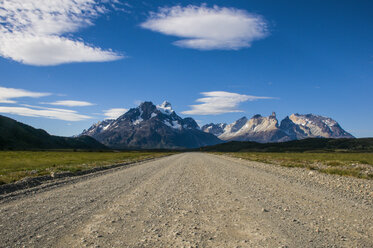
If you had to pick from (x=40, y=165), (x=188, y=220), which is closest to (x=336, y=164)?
(x=188, y=220)

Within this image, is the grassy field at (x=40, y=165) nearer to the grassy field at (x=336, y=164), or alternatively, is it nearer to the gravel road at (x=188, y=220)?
the gravel road at (x=188, y=220)

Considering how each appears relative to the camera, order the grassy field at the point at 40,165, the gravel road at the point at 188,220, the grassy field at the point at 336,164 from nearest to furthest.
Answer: the gravel road at the point at 188,220 < the grassy field at the point at 40,165 < the grassy field at the point at 336,164

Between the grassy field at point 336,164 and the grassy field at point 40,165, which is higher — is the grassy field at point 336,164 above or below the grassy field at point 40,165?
above

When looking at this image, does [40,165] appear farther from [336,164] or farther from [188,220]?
[336,164]

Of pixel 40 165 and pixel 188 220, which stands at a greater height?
pixel 188 220

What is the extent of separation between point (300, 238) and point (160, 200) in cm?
653

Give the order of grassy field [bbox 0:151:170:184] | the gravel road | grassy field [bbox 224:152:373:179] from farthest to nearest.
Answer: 1. grassy field [bbox 224:152:373:179]
2. grassy field [bbox 0:151:170:184]
3. the gravel road

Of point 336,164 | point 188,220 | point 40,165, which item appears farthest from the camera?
point 40,165

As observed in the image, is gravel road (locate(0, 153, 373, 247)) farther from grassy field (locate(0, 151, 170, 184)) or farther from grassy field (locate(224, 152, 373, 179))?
grassy field (locate(224, 152, 373, 179))

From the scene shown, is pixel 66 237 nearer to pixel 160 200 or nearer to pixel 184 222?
pixel 184 222

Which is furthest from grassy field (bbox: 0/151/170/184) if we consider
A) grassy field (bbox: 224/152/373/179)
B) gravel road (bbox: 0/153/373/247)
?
grassy field (bbox: 224/152/373/179)

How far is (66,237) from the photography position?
22.0ft

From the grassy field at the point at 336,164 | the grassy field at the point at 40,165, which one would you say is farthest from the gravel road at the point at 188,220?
the grassy field at the point at 336,164

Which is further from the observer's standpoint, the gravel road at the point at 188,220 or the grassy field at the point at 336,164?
the grassy field at the point at 336,164
